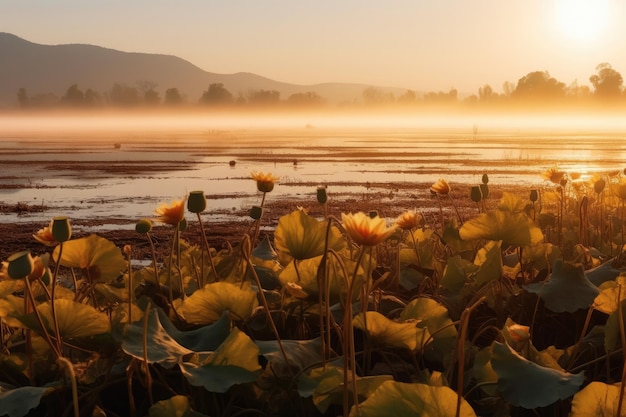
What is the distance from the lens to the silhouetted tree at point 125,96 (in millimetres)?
181688

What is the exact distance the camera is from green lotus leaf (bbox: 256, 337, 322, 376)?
3.84ft

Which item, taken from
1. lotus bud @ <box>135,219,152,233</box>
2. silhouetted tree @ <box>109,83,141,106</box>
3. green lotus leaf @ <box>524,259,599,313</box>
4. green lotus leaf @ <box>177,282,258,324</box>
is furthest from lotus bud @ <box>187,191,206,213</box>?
silhouetted tree @ <box>109,83,141,106</box>

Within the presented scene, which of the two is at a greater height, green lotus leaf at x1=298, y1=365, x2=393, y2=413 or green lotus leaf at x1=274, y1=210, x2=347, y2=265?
green lotus leaf at x1=274, y1=210, x2=347, y2=265

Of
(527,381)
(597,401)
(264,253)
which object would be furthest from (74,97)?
(597,401)

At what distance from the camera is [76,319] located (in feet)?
4.00

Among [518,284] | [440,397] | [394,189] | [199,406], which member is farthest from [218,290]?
[394,189]

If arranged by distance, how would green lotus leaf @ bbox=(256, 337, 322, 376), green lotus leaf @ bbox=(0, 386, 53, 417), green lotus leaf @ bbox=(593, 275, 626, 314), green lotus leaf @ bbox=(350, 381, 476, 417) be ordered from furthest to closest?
green lotus leaf @ bbox=(593, 275, 626, 314)
green lotus leaf @ bbox=(256, 337, 322, 376)
green lotus leaf @ bbox=(0, 386, 53, 417)
green lotus leaf @ bbox=(350, 381, 476, 417)

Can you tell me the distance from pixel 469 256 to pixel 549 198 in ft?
4.73

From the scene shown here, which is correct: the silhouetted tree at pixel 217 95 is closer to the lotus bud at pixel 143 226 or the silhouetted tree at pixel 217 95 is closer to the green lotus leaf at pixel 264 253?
the green lotus leaf at pixel 264 253

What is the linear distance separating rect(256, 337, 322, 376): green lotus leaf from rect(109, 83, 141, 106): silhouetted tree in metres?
187

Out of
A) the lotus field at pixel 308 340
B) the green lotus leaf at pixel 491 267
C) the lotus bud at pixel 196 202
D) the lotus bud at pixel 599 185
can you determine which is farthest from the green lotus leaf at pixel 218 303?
the lotus bud at pixel 599 185

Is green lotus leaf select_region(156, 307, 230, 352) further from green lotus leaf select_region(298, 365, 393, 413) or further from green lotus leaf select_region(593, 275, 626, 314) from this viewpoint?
green lotus leaf select_region(593, 275, 626, 314)

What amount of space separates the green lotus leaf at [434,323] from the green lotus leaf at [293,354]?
22cm

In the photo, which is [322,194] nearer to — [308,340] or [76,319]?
[308,340]
